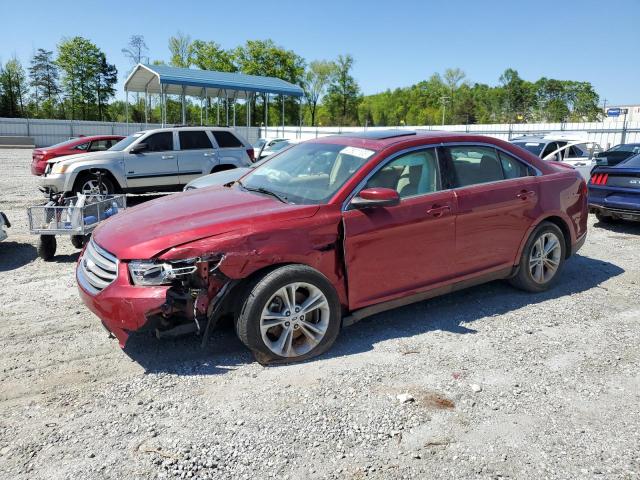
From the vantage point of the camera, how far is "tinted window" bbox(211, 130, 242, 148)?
41.0 ft

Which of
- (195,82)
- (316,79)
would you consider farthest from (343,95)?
(195,82)

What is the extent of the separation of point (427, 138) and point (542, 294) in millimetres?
2235

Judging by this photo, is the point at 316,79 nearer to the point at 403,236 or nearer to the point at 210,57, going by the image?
the point at 210,57

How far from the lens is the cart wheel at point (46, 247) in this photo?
678 cm

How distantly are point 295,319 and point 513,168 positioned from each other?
2.91 m

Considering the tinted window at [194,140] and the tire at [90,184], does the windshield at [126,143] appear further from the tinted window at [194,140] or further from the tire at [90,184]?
the tinted window at [194,140]

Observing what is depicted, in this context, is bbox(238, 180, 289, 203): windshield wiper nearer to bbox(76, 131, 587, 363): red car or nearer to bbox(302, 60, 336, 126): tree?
bbox(76, 131, 587, 363): red car

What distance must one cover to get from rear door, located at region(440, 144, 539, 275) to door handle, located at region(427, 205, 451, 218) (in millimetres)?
145

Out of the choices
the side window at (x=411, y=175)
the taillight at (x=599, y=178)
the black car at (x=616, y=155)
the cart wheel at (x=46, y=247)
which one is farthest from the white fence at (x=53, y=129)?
the side window at (x=411, y=175)

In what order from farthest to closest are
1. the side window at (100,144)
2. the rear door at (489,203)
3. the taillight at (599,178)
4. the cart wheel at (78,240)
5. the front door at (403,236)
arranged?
1. the side window at (100,144)
2. the taillight at (599,178)
3. the cart wheel at (78,240)
4. the rear door at (489,203)
5. the front door at (403,236)

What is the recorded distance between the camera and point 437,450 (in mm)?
2930

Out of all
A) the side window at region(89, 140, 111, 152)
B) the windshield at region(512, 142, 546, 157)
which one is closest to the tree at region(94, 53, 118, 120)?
the side window at region(89, 140, 111, 152)

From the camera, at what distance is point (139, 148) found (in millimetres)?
11703

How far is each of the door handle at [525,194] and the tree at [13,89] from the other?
186 feet
